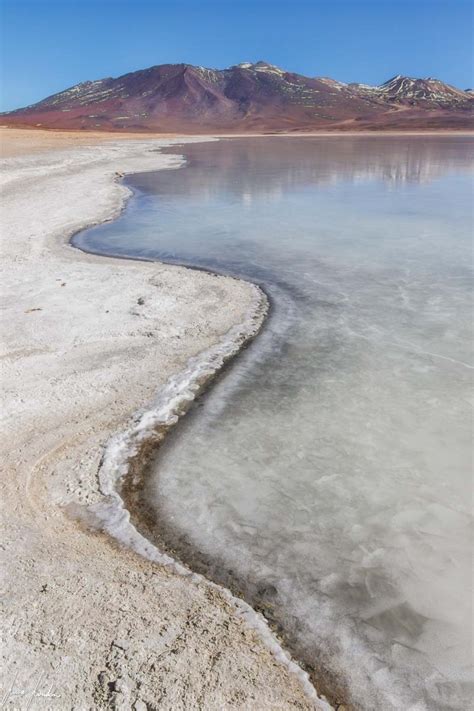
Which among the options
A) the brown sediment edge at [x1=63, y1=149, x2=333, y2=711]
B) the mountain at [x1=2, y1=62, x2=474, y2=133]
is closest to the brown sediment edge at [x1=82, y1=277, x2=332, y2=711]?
the brown sediment edge at [x1=63, y1=149, x2=333, y2=711]

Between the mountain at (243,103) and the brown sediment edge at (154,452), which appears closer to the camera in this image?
the brown sediment edge at (154,452)

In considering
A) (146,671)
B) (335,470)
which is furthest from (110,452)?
(146,671)

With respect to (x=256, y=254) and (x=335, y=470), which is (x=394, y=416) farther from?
(x=256, y=254)

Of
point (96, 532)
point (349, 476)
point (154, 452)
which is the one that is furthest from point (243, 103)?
point (96, 532)

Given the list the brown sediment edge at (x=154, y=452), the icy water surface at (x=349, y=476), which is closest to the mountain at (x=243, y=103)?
the icy water surface at (x=349, y=476)

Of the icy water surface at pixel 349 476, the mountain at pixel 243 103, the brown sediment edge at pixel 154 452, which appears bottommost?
the icy water surface at pixel 349 476

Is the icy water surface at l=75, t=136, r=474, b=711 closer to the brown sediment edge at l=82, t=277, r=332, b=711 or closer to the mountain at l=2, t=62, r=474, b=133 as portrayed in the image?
the brown sediment edge at l=82, t=277, r=332, b=711

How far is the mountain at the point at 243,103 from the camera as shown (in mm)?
97875

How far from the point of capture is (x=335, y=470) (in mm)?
3768

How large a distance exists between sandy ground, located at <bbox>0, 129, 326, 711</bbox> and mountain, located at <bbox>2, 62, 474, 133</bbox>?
3461 inches

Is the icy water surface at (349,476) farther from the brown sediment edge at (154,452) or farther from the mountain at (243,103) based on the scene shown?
the mountain at (243,103)

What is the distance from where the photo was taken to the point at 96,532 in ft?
10.6

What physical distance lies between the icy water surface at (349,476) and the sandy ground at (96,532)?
325 mm

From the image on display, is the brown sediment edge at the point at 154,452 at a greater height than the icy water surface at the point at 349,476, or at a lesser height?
greater
